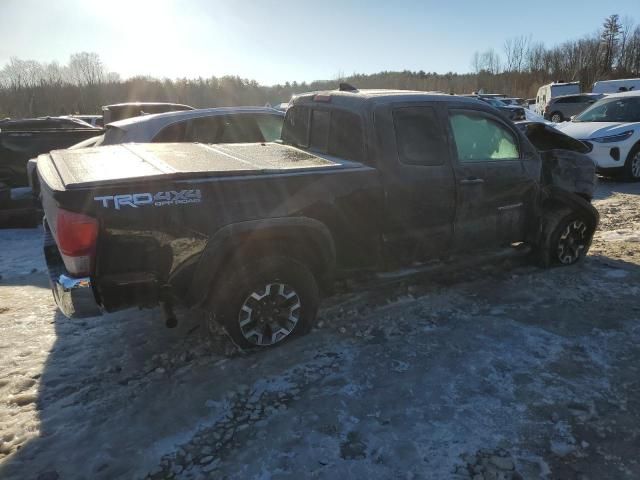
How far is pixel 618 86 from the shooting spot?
967 inches

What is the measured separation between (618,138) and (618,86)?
59.6 feet

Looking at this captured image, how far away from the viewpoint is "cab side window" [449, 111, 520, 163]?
4352 millimetres

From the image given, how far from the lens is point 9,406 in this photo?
10.2 ft

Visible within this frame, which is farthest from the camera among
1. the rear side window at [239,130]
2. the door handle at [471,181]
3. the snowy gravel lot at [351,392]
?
the rear side window at [239,130]

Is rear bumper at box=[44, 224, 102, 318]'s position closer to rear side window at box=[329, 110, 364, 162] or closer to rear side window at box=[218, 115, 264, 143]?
rear side window at box=[329, 110, 364, 162]

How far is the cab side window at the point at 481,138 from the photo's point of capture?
14.3 ft

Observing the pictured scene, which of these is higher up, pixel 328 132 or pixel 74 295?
pixel 328 132

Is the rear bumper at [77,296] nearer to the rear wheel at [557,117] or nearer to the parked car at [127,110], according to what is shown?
the parked car at [127,110]

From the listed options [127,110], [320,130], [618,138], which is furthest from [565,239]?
[127,110]

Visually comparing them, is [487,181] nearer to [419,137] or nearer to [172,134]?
[419,137]

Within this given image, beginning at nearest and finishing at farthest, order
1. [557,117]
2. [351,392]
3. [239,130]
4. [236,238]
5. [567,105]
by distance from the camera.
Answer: [351,392]
[236,238]
[239,130]
[567,105]
[557,117]

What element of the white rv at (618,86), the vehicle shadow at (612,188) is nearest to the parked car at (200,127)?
the vehicle shadow at (612,188)

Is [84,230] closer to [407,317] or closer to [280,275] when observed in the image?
[280,275]

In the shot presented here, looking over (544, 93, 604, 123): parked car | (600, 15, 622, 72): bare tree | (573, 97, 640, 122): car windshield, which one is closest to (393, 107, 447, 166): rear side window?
(573, 97, 640, 122): car windshield
